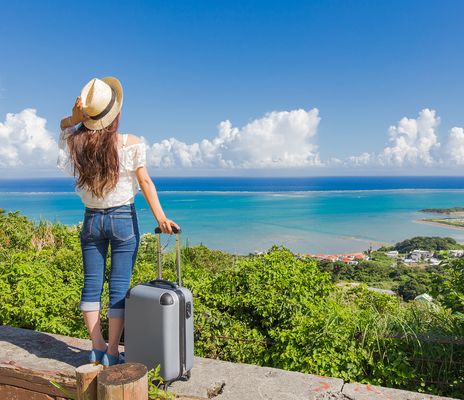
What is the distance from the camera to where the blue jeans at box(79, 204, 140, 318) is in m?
2.74

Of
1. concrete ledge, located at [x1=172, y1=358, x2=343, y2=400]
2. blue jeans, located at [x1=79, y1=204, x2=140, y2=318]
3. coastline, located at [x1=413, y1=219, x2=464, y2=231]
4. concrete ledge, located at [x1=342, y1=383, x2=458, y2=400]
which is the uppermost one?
blue jeans, located at [x1=79, y1=204, x2=140, y2=318]

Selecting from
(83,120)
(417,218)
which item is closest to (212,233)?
(417,218)

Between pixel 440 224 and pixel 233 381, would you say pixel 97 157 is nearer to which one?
pixel 233 381

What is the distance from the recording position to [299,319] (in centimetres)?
386

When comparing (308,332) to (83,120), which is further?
(308,332)

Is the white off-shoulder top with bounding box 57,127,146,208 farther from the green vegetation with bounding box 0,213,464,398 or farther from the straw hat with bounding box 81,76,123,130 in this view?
the green vegetation with bounding box 0,213,464,398

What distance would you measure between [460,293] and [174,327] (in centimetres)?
241

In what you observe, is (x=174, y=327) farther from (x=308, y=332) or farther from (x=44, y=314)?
(x=44, y=314)

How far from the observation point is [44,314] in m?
4.18

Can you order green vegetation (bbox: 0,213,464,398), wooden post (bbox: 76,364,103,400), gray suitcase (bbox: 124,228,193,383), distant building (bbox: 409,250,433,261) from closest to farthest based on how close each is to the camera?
wooden post (bbox: 76,364,103,400) < gray suitcase (bbox: 124,228,193,383) < green vegetation (bbox: 0,213,464,398) < distant building (bbox: 409,250,433,261)

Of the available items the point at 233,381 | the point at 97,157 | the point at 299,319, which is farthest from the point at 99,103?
the point at 299,319

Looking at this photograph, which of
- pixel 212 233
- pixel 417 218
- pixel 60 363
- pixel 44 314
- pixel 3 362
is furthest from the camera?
pixel 417 218

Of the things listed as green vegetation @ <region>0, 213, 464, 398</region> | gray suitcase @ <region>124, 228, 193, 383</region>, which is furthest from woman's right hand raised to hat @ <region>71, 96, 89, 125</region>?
green vegetation @ <region>0, 213, 464, 398</region>

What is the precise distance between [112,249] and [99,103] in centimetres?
94
